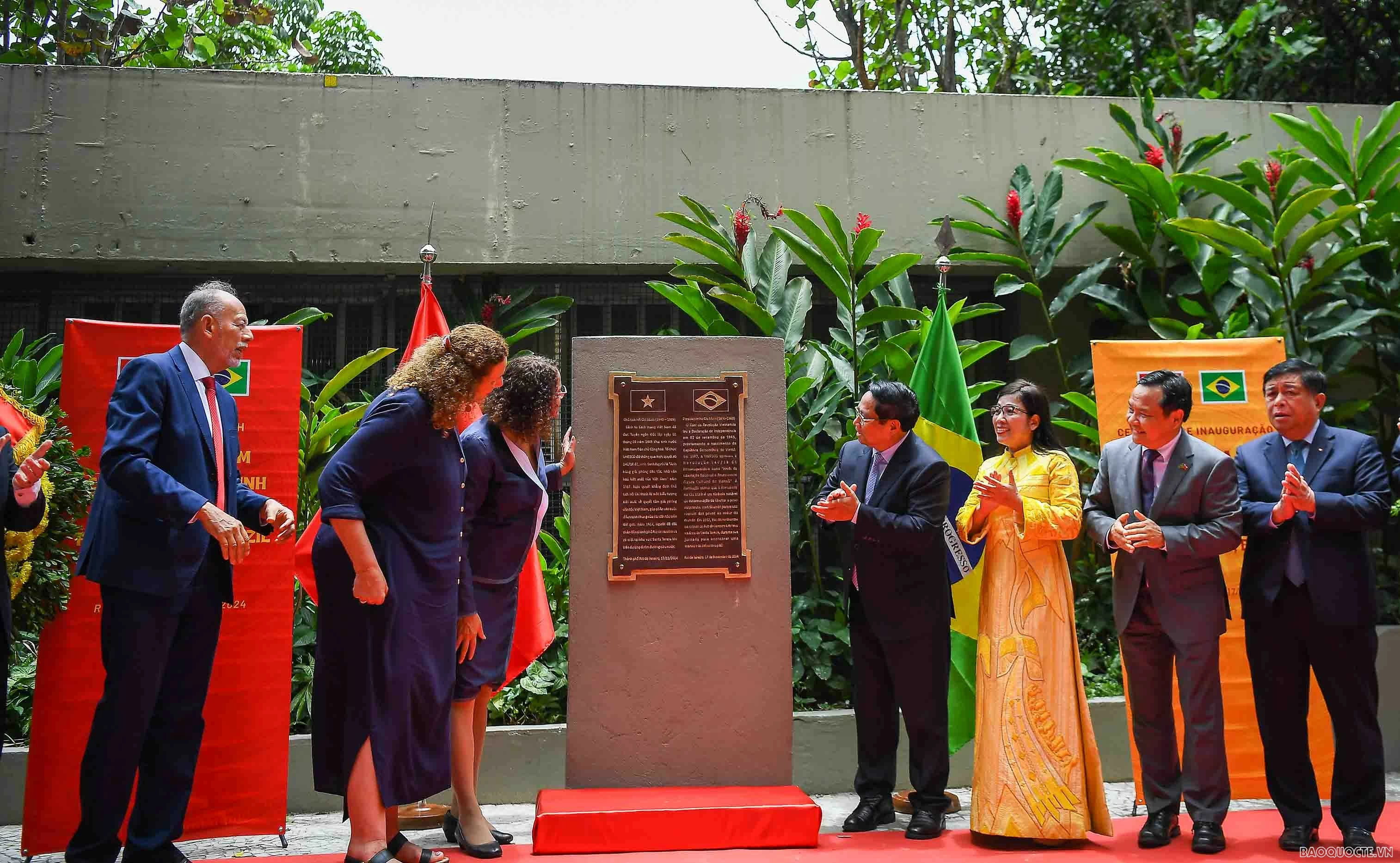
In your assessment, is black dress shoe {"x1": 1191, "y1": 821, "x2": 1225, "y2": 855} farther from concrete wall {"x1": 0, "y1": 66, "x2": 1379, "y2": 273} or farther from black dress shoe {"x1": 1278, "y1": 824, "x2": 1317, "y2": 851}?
concrete wall {"x1": 0, "y1": 66, "x2": 1379, "y2": 273}

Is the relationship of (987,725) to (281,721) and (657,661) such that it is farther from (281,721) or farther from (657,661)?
(281,721)

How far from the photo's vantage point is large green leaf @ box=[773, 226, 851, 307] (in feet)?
18.0

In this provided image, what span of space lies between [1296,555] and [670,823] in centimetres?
229

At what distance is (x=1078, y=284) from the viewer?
6234mm

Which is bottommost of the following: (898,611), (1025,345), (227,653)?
(227,653)

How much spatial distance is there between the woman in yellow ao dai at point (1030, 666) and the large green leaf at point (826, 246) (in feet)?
6.27

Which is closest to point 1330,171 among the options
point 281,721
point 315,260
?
point 315,260

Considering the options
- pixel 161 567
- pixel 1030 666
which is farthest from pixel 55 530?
pixel 1030 666

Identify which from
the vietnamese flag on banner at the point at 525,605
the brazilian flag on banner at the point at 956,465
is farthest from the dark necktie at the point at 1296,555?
the vietnamese flag on banner at the point at 525,605

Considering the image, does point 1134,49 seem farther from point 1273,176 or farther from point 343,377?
point 343,377

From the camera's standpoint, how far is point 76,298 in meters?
6.43

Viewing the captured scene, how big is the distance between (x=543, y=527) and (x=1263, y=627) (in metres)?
3.58

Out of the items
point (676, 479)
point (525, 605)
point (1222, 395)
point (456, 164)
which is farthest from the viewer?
point (456, 164)

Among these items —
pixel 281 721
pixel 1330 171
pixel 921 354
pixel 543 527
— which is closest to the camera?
pixel 281 721
